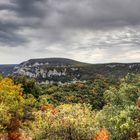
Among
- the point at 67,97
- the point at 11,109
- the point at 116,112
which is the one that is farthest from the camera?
the point at 67,97

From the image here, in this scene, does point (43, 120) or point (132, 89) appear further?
point (132, 89)

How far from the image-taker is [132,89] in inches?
4254

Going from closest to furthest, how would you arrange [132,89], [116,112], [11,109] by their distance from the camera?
[116,112] → [11,109] → [132,89]

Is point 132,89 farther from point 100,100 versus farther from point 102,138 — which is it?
point 100,100

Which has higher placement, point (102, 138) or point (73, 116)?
point (73, 116)

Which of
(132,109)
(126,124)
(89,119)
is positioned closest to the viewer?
(89,119)

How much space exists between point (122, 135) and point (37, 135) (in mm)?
16706

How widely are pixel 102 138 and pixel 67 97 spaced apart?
134 m

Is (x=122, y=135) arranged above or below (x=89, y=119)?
below

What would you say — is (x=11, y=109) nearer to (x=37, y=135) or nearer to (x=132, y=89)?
(x=132, y=89)

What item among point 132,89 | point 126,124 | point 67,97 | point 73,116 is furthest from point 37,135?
point 67,97

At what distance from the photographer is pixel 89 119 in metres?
56.4

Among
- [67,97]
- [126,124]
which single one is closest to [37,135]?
[126,124]

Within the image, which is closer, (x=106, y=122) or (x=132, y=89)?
(x=106, y=122)
